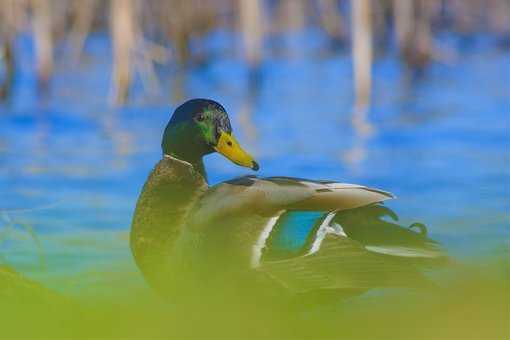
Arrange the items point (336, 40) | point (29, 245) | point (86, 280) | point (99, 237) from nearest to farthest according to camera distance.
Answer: point (86, 280) < point (29, 245) < point (99, 237) < point (336, 40)

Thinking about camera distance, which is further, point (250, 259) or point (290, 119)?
point (290, 119)

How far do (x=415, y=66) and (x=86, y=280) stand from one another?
13669 mm

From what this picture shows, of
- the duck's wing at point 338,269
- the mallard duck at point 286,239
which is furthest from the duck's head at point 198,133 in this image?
the duck's wing at point 338,269

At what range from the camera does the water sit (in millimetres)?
5824

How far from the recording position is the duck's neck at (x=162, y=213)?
3508 mm

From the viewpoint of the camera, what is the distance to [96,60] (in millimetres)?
18812

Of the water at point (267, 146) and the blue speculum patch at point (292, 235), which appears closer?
the blue speculum patch at point (292, 235)

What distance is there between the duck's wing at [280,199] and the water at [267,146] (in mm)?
275

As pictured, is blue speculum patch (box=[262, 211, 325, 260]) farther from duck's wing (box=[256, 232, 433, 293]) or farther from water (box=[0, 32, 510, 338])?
water (box=[0, 32, 510, 338])

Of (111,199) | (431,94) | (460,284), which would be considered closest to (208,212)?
(460,284)

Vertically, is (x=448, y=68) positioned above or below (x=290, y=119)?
above

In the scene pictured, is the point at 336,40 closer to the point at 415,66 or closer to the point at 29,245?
the point at 415,66

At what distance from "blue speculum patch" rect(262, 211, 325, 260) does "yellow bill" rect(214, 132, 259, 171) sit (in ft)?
1.25

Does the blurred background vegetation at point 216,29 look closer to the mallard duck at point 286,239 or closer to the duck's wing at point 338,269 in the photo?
the mallard duck at point 286,239
